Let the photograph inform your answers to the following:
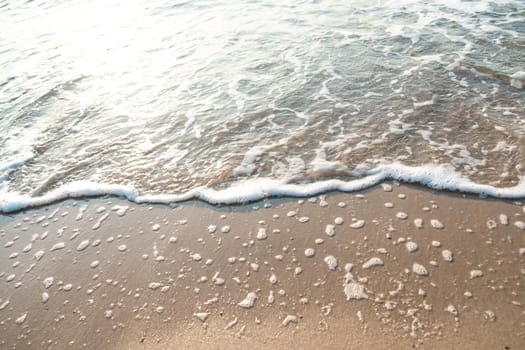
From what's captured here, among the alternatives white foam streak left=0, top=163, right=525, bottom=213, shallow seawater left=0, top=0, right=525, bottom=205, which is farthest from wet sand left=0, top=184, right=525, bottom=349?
shallow seawater left=0, top=0, right=525, bottom=205

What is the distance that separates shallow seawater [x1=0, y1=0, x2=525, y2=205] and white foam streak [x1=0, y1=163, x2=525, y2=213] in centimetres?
10

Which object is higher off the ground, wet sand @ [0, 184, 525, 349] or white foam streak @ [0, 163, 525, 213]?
white foam streak @ [0, 163, 525, 213]

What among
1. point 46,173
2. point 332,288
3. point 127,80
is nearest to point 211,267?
point 332,288

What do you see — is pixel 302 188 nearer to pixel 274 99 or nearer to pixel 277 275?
pixel 277 275

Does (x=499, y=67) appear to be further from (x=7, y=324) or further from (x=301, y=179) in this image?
(x=7, y=324)

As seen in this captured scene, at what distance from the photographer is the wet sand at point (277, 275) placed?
2439 millimetres

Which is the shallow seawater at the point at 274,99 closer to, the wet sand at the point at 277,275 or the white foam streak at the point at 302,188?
the white foam streak at the point at 302,188

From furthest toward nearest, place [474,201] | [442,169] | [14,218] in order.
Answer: [14,218] → [442,169] → [474,201]

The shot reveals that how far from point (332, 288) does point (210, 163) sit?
2214 millimetres

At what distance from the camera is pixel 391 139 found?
4.23 m

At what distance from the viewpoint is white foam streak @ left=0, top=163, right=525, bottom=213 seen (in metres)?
3.48

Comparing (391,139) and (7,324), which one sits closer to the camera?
(7,324)

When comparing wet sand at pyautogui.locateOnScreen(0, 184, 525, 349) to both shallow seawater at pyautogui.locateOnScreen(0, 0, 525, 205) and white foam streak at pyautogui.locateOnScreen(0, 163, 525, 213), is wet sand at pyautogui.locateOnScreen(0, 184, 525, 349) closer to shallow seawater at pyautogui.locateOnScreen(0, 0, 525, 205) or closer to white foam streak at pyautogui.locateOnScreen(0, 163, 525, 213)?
white foam streak at pyautogui.locateOnScreen(0, 163, 525, 213)

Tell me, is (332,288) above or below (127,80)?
below
